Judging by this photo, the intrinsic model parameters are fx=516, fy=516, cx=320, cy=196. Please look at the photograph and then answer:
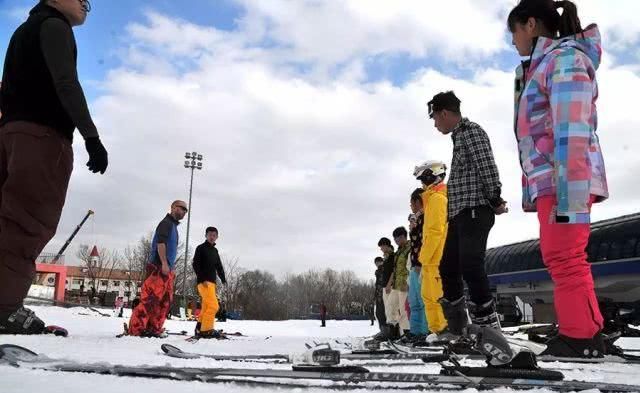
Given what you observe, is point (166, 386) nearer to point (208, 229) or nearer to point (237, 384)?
point (237, 384)

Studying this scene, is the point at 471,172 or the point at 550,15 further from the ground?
the point at 550,15

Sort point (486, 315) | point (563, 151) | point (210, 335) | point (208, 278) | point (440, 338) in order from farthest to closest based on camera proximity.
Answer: point (208, 278) → point (210, 335) → point (440, 338) → point (486, 315) → point (563, 151)

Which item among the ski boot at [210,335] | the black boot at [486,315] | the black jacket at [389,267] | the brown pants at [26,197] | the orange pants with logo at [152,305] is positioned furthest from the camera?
the black jacket at [389,267]

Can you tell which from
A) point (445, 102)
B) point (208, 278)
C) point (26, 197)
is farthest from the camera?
point (208, 278)

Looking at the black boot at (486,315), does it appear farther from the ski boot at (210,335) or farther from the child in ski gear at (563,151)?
the ski boot at (210,335)

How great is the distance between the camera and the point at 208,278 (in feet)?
26.0

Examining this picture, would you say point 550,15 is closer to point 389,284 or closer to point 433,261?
point 433,261

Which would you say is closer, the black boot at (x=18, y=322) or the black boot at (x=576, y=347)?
the black boot at (x=576, y=347)

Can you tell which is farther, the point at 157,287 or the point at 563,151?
the point at 157,287

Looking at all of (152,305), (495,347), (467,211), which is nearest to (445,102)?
(467,211)

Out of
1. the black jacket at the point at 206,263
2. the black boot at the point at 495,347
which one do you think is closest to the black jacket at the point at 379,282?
the black jacket at the point at 206,263

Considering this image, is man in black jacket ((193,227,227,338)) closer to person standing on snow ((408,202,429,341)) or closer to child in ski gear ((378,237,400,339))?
child in ski gear ((378,237,400,339))

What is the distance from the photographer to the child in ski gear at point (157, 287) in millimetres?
6418

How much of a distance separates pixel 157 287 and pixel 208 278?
1423 millimetres
